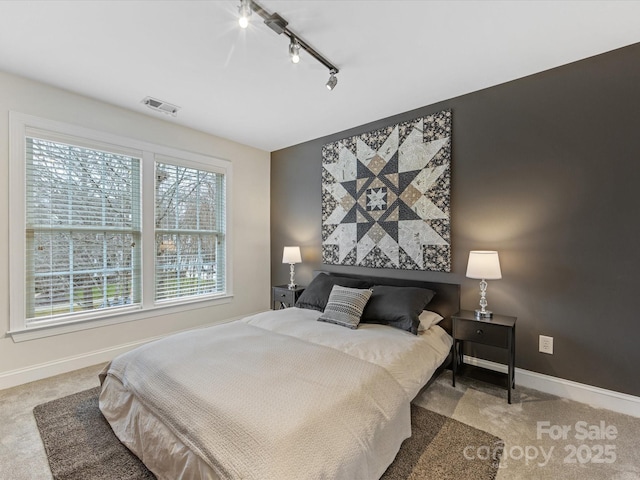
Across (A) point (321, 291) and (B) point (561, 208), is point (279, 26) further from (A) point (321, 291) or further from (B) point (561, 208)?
(B) point (561, 208)

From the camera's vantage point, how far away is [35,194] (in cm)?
266

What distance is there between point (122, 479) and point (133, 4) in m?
2.66

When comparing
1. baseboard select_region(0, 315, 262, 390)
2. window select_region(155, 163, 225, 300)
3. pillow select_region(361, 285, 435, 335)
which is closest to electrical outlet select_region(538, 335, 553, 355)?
pillow select_region(361, 285, 435, 335)

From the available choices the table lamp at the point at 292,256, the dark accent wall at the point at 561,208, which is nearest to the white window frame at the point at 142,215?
the table lamp at the point at 292,256

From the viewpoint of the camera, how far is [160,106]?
122 inches

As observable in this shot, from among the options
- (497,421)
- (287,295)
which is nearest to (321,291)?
(287,295)

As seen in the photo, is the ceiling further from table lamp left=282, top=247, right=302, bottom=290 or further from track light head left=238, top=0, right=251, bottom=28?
table lamp left=282, top=247, right=302, bottom=290

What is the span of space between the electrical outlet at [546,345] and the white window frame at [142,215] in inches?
138

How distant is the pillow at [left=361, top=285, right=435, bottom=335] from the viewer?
8.23 feet

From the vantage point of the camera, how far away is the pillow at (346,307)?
260 centimetres

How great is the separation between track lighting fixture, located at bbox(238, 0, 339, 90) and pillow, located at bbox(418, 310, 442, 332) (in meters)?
2.24

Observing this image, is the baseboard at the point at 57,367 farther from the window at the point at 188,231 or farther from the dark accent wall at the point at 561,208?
the dark accent wall at the point at 561,208

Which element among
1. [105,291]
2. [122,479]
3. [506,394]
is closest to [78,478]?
[122,479]

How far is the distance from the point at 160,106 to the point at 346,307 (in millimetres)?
2784
